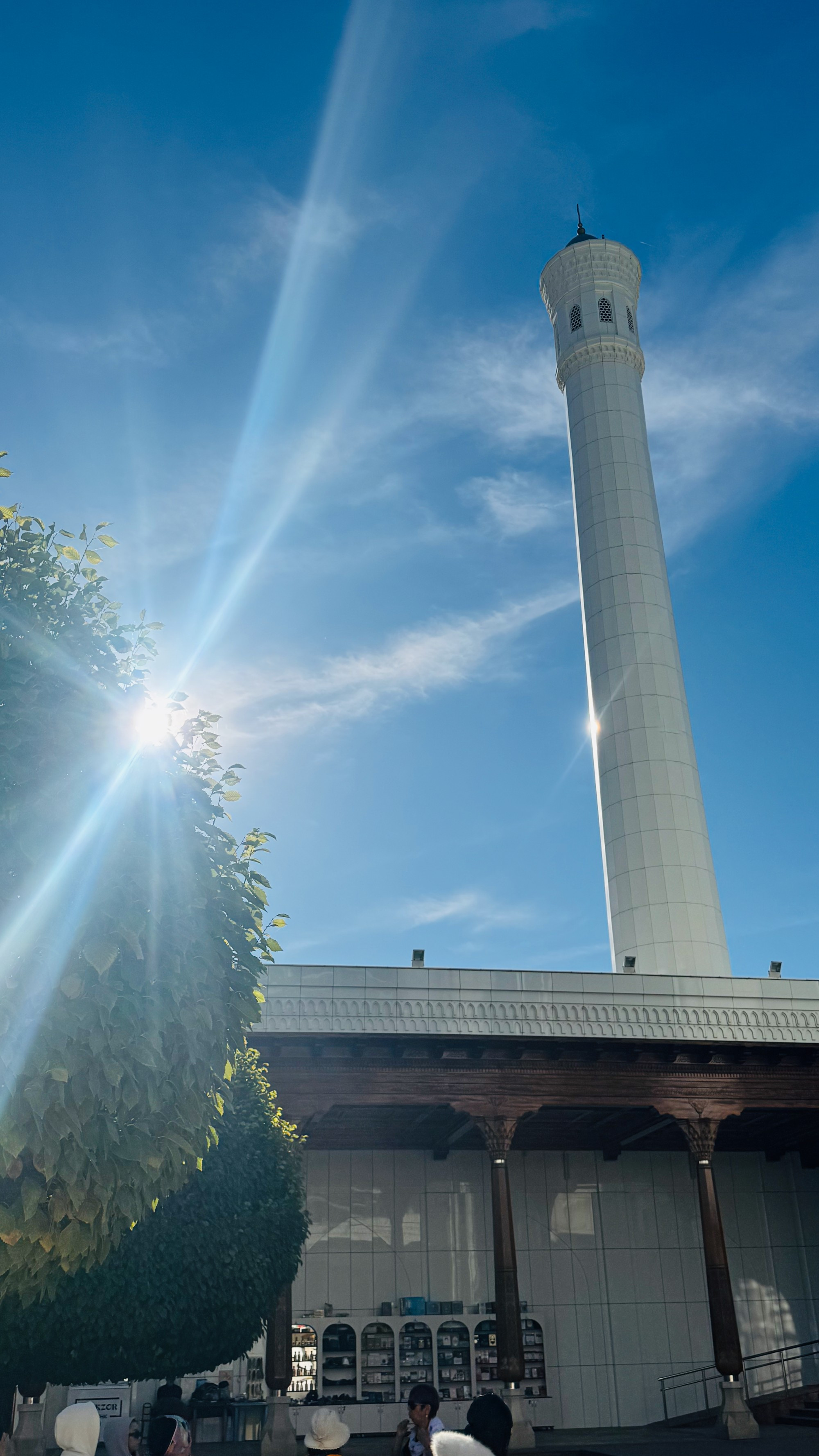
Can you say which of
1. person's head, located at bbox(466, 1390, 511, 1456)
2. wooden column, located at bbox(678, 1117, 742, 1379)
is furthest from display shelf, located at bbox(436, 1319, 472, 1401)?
person's head, located at bbox(466, 1390, 511, 1456)

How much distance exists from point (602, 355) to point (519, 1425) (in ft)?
88.9

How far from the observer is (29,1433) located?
15961mm

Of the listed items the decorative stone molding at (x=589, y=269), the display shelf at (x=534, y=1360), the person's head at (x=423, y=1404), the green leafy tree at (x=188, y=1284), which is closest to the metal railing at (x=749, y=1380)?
the display shelf at (x=534, y=1360)

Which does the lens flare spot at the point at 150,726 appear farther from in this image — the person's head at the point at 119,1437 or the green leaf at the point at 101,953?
the person's head at the point at 119,1437

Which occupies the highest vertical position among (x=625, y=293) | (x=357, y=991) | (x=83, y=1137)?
(x=625, y=293)

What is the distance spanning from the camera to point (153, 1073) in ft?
24.5

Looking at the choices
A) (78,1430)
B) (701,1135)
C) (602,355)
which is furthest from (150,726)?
(602,355)

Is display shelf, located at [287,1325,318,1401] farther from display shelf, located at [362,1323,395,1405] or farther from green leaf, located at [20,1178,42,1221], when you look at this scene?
green leaf, located at [20,1178,42,1221]

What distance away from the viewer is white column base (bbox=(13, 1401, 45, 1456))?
A: 15469 millimetres

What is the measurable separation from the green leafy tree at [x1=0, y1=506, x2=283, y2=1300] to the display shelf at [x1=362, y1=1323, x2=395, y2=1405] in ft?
44.2

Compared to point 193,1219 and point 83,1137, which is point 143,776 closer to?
point 83,1137

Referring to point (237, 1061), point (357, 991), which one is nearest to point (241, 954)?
point (237, 1061)

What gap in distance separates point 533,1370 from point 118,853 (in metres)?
17.7

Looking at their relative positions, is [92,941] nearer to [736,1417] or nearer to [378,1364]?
[736,1417]
